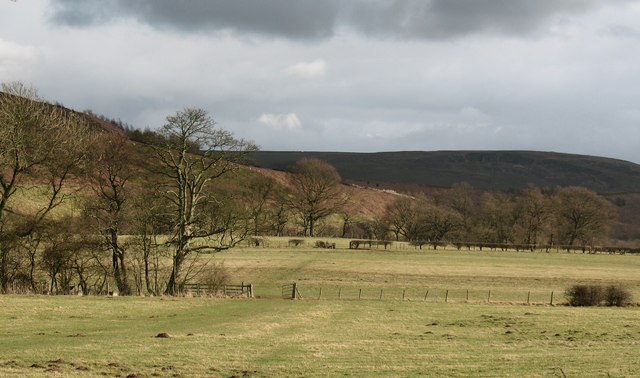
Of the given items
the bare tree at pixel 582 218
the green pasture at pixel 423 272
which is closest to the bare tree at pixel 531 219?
the bare tree at pixel 582 218

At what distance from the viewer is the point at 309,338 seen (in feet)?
80.6

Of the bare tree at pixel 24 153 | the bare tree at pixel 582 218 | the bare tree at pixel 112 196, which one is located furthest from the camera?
the bare tree at pixel 582 218

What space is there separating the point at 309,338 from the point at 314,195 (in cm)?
11690

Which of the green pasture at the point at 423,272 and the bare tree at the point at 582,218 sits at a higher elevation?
the bare tree at the point at 582,218

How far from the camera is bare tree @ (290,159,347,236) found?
138125mm

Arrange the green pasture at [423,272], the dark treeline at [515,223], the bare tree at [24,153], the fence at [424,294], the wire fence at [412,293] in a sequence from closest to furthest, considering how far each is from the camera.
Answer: the bare tree at [24,153] < the wire fence at [412,293] < the fence at [424,294] < the green pasture at [423,272] < the dark treeline at [515,223]

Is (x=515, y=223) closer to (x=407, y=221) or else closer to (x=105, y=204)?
(x=407, y=221)

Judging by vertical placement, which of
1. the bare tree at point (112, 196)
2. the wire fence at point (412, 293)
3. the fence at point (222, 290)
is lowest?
the wire fence at point (412, 293)

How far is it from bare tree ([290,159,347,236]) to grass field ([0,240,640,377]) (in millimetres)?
84044

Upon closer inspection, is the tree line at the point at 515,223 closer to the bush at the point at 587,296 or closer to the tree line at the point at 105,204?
the tree line at the point at 105,204

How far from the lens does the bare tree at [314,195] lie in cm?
13812

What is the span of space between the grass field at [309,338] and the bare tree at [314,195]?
84044mm

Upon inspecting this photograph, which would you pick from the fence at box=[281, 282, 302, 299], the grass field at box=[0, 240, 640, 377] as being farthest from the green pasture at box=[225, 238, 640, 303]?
the grass field at box=[0, 240, 640, 377]

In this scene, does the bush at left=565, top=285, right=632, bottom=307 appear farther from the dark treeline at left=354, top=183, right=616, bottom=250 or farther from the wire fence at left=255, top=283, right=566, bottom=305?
the dark treeline at left=354, top=183, right=616, bottom=250
